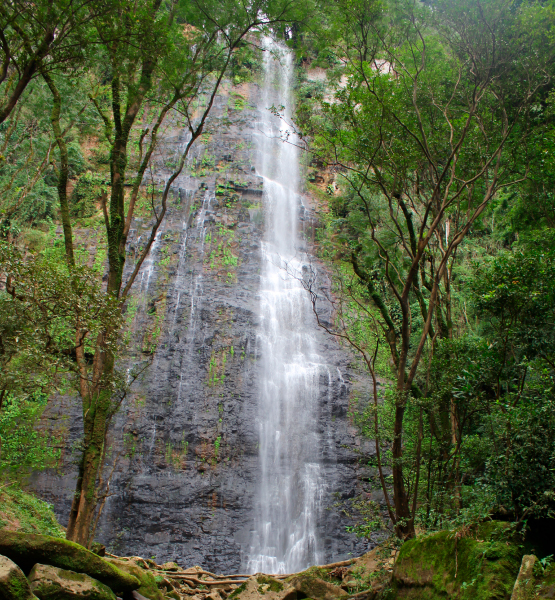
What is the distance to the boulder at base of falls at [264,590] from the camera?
7.61 meters

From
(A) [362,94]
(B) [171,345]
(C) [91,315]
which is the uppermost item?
(A) [362,94]

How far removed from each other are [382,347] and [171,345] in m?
8.35

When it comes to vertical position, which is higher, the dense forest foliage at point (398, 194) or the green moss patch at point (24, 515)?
the dense forest foliage at point (398, 194)

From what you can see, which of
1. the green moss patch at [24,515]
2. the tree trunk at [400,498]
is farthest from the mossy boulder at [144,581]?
the tree trunk at [400,498]

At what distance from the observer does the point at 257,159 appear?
24.8 metres

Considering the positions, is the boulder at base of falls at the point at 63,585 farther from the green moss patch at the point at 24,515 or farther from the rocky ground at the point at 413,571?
the green moss patch at the point at 24,515

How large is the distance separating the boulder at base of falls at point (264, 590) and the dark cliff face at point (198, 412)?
1943 mm

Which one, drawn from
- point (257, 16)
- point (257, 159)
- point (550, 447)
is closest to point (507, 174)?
point (257, 16)

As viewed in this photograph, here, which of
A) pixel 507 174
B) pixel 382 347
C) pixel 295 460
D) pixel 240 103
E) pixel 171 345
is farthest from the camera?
pixel 240 103

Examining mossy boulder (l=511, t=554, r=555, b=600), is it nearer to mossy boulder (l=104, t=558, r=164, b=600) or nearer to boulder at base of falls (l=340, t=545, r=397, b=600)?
boulder at base of falls (l=340, t=545, r=397, b=600)

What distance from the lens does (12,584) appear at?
3.54 metres

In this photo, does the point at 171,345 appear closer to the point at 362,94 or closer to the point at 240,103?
the point at 362,94

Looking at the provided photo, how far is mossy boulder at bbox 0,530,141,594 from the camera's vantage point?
→ 4.31 meters

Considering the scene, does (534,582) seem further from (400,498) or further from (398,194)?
(398,194)
